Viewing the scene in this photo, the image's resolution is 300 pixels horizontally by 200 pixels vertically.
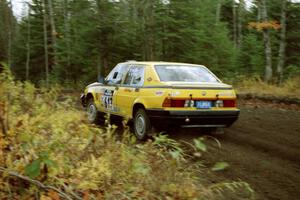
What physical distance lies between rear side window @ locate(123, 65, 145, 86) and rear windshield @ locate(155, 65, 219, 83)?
1.29ft

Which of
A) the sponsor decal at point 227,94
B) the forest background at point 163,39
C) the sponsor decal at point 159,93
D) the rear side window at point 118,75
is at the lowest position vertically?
the sponsor decal at point 227,94

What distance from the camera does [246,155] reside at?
707 centimetres

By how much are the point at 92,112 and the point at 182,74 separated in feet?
11.1

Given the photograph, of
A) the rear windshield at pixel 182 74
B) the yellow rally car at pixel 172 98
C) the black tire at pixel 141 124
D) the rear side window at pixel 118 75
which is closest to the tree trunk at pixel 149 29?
the rear side window at pixel 118 75

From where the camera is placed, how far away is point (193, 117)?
8.00 m

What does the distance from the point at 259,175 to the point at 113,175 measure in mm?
2540

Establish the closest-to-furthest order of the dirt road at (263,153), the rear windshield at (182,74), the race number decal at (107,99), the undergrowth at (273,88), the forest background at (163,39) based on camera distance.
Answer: the dirt road at (263,153), the rear windshield at (182,74), the race number decal at (107,99), the undergrowth at (273,88), the forest background at (163,39)

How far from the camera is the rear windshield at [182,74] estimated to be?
8.61 meters

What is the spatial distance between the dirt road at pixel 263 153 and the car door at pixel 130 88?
1238 mm

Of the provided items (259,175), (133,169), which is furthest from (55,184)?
(259,175)

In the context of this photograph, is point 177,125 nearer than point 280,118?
Yes

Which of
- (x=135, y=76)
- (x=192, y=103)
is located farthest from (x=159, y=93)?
(x=135, y=76)

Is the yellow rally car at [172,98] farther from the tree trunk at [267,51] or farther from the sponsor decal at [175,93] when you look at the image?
the tree trunk at [267,51]

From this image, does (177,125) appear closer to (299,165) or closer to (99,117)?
(299,165)
